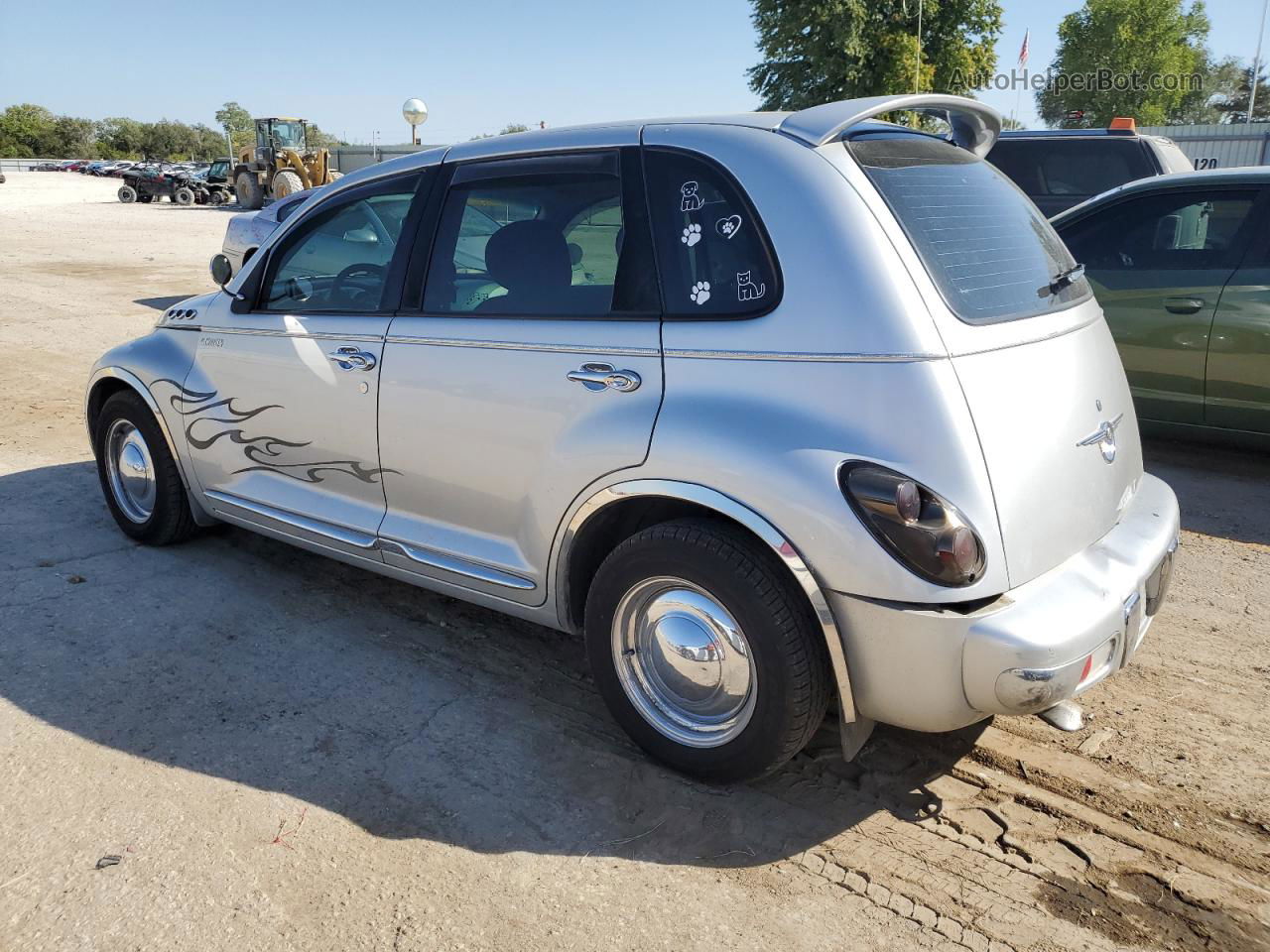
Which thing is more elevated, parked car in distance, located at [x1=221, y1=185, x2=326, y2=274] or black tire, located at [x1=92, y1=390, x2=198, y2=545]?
parked car in distance, located at [x1=221, y1=185, x2=326, y2=274]

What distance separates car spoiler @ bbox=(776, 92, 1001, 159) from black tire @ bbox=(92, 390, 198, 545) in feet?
10.6

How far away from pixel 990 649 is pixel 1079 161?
8708 millimetres

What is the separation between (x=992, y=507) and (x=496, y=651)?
208 centimetres

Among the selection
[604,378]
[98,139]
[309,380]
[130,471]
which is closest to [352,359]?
[309,380]

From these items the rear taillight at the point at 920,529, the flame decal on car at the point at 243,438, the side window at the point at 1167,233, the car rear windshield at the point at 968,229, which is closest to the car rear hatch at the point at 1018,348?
the car rear windshield at the point at 968,229

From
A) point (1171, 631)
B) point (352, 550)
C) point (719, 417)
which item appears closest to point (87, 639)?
point (352, 550)

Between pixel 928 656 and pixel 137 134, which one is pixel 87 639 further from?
pixel 137 134

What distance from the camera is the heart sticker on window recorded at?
2.90 meters

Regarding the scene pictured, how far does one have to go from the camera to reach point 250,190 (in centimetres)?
3647

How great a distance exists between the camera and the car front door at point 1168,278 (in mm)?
5852

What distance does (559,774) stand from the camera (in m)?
3.11

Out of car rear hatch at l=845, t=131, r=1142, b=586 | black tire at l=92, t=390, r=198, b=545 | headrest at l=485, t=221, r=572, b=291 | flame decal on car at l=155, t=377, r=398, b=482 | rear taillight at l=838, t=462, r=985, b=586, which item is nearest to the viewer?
rear taillight at l=838, t=462, r=985, b=586

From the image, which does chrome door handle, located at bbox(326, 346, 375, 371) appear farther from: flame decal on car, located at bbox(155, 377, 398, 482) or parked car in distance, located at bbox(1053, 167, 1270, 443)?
parked car in distance, located at bbox(1053, 167, 1270, 443)

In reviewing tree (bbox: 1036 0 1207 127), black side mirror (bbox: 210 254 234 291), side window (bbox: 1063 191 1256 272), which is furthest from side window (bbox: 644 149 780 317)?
tree (bbox: 1036 0 1207 127)
